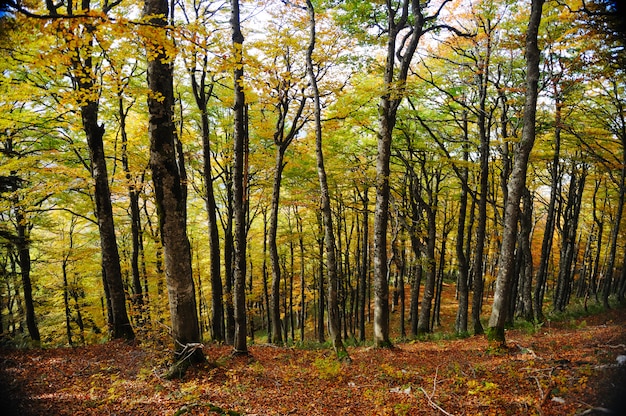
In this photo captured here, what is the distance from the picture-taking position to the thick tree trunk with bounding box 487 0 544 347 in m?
8.30

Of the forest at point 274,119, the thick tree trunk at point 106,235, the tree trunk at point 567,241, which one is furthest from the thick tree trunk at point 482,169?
the thick tree trunk at point 106,235

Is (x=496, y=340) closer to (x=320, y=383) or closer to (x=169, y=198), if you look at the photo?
(x=320, y=383)

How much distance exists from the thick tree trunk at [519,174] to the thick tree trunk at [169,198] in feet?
24.4

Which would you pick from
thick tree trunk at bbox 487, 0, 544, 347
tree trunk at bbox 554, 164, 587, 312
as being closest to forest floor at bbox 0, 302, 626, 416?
thick tree trunk at bbox 487, 0, 544, 347

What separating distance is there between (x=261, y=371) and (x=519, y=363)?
5.90 meters

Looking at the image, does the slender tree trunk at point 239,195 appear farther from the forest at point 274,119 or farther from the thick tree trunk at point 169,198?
the thick tree trunk at point 169,198

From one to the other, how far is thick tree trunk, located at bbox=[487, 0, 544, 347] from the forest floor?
977 millimetres

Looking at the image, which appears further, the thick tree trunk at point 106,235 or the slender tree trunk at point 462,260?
the slender tree trunk at point 462,260

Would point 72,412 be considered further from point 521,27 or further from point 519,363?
point 521,27

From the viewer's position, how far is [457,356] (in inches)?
368

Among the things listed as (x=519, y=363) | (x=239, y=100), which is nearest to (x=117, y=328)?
(x=239, y=100)

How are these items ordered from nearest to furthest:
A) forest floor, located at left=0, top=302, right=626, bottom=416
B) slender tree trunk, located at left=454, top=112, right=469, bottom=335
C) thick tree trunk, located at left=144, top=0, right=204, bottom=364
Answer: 1. forest floor, located at left=0, top=302, right=626, bottom=416
2. thick tree trunk, located at left=144, top=0, right=204, bottom=364
3. slender tree trunk, located at left=454, top=112, right=469, bottom=335

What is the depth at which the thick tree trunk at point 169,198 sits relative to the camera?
6.52m

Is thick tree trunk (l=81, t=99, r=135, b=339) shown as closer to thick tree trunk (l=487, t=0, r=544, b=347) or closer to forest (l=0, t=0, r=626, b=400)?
forest (l=0, t=0, r=626, b=400)
